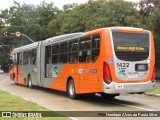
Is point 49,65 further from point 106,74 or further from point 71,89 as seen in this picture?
point 106,74

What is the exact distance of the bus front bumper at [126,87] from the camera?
1466cm

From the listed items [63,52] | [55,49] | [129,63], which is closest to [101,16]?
[55,49]

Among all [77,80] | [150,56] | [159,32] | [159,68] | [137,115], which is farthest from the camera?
[159,68]

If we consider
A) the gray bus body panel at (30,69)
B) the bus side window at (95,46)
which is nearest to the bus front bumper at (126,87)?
the bus side window at (95,46)

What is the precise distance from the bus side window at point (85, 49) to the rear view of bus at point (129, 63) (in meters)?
1.47

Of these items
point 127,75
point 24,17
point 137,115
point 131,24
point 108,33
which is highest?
point 24,17

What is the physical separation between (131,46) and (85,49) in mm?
2196

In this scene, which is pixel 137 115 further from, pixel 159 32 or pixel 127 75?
pixel 159 32

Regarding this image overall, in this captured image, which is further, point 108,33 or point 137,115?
point 108,33

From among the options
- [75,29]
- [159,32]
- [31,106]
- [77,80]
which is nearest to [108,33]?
[77,80]

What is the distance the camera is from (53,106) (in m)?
14.8

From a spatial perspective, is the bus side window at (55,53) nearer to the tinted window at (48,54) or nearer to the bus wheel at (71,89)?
the tinted window at (48,54)

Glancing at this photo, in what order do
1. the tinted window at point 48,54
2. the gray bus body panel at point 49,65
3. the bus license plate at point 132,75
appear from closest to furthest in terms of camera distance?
the bus license plate at point 132,75
the gray bus body panel at point 49,65
the tinted window at point 48,54

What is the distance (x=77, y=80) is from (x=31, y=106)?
181 inches
